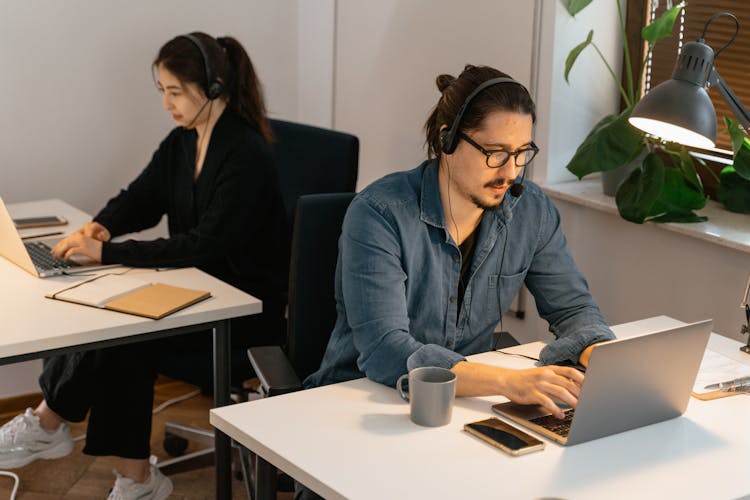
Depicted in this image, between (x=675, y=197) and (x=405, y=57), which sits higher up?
(x=405, y=57)

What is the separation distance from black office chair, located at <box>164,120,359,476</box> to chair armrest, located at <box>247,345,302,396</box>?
1.66 feet

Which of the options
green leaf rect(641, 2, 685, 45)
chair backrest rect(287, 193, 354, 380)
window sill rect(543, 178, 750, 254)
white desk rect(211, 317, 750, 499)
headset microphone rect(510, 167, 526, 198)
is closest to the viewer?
white desk rect(211, 317, 750, 499)

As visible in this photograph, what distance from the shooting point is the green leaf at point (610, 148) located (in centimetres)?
257

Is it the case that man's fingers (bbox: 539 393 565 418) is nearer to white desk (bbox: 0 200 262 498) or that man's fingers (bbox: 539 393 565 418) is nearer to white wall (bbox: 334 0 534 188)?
white desk (bbox: 0 200 262 498)

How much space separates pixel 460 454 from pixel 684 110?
2.27 ft

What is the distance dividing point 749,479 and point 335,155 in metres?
1.51

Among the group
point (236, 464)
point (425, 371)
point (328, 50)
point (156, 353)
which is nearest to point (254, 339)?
point (156, 353)

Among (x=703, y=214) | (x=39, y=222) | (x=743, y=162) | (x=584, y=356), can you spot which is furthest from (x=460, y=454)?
(x=39, y=222)

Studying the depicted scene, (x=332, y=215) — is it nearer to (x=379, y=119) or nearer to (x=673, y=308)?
(x=673, y=308)

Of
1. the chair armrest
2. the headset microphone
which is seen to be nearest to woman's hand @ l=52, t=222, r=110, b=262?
the chair armrest

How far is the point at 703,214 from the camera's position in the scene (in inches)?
104

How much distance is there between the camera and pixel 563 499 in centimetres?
133

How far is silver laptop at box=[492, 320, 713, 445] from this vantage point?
146 centimetres

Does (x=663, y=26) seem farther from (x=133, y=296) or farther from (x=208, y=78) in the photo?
(x=133, y=296)
